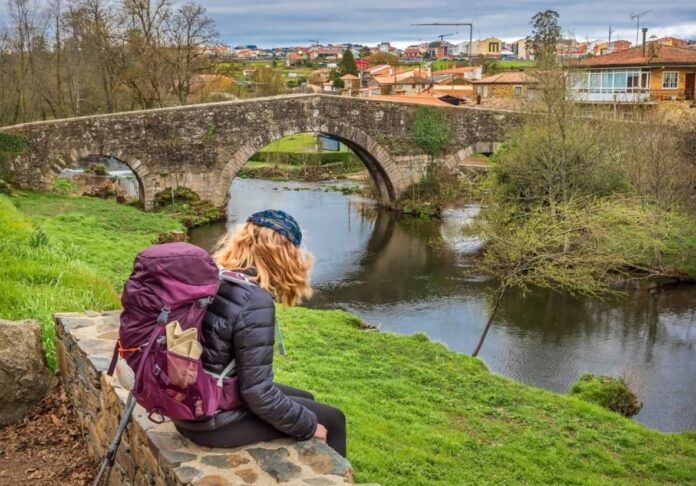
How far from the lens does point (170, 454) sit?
3.54 metres

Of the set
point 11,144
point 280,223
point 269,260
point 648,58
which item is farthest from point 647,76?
point 269,260

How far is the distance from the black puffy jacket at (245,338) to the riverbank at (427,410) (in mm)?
2731

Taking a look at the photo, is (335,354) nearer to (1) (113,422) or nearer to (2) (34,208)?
(1) (113,422)

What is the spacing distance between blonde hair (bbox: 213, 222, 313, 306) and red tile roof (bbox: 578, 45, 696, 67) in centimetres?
3373

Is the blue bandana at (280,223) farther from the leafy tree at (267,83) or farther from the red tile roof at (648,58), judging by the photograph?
the leafy tree at (267,83)

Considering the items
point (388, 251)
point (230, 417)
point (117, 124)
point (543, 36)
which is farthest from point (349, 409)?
point (543, 36)

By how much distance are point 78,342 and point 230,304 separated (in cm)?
238

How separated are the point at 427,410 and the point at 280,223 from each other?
203 inches

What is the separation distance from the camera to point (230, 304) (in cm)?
328

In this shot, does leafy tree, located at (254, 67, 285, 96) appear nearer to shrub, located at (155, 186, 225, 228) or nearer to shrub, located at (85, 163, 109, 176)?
shrub, located at (85, 163, 109, 176)

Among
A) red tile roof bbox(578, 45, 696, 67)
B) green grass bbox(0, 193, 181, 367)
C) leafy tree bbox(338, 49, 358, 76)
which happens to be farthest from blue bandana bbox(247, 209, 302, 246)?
leafy tree bbox(338, 49, 358, 76)

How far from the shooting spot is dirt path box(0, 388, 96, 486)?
479 cm

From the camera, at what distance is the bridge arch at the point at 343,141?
84.8ft

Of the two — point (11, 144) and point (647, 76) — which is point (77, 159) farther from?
point (647, 76)
